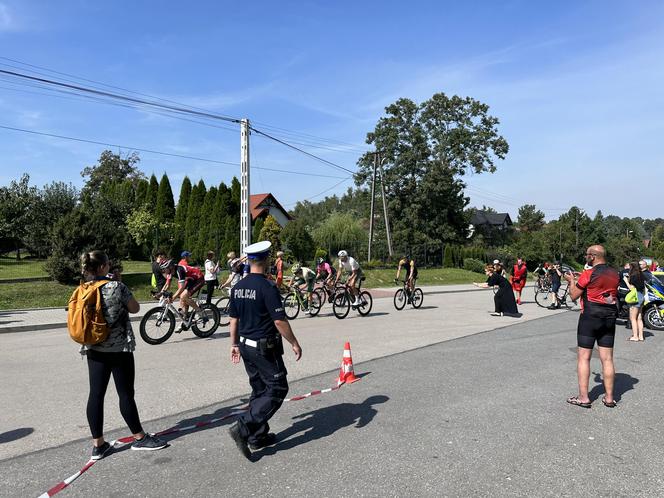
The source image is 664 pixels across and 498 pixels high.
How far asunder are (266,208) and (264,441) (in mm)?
58523

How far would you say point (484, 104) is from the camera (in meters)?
49.6

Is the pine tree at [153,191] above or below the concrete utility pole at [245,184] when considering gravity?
above

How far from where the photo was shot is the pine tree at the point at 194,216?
146ft

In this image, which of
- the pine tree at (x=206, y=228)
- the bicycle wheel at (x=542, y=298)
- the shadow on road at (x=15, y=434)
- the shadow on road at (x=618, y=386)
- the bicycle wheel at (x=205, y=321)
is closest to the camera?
the shadow on road at (x=15, y=434)

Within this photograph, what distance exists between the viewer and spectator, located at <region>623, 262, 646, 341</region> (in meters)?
10.1

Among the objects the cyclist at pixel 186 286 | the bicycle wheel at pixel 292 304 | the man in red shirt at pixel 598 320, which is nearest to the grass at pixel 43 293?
the bicycle wheel at pixel 292 304

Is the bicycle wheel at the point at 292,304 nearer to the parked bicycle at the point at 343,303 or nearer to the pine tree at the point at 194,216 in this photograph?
the parked bicycle at the point at 343,303

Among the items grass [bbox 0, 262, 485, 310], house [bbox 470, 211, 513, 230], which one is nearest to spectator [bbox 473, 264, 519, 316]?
grass [bbox 0, 262, 485, 310]

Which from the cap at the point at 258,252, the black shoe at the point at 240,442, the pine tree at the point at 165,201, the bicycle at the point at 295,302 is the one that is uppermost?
the pine tree at the point at 165,201

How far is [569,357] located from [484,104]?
45.6 m

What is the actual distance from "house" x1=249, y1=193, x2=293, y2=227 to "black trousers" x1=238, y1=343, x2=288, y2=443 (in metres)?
55.9

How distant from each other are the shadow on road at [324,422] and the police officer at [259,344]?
273 mm

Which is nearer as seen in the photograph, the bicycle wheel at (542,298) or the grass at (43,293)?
the grass at (43,293)

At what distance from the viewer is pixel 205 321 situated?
1027 centimetres
